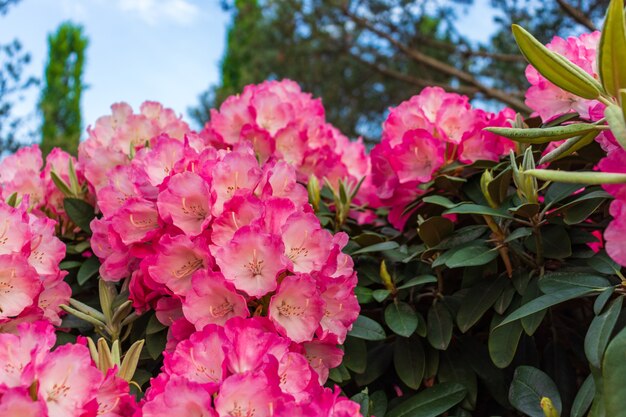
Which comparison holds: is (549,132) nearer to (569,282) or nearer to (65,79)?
(569,282)

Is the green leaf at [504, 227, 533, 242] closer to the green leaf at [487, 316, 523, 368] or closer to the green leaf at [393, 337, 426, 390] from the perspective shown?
the green leaf at [487, 316, 523, 368]

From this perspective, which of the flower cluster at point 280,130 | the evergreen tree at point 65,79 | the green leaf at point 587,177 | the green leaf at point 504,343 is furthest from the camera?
the evergreen tree at point 65,79

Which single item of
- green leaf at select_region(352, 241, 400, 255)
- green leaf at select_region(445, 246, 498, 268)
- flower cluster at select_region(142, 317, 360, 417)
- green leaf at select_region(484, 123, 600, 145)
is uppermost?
green leaf at select_region(484, 123, 600, 145)

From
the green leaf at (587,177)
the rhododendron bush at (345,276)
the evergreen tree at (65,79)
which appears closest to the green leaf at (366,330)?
the rhododendron bush at (345,276)

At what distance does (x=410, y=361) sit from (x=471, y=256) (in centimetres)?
22

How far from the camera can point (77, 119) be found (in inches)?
653

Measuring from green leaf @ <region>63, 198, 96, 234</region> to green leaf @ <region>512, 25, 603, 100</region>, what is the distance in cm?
94

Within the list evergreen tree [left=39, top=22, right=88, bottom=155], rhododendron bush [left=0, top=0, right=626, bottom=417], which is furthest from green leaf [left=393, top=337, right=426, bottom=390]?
evergreen tree [left=39, top=22, right=88, bottom=155]

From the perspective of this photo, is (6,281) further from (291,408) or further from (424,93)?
(424,93)

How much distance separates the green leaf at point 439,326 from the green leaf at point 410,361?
0.04 m

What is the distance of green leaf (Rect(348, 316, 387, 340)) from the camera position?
3.78 feet

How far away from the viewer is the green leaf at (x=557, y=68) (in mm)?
960

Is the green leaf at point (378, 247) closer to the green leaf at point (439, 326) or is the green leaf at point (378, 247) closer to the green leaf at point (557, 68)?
the green leaf at point (439, 326)

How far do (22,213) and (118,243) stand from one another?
164 mm
